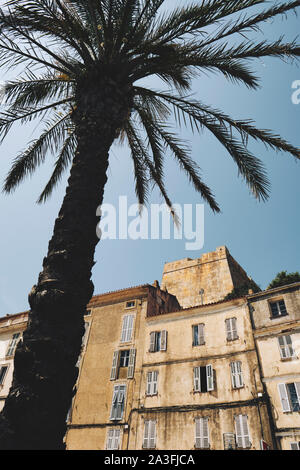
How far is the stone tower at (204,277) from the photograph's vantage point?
3691 cm

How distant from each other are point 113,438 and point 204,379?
21.7 ft

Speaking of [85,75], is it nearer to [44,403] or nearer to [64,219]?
[64,219]

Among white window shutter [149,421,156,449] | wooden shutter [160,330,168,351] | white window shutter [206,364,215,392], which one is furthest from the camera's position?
wooden shutter [160,330,168,351]

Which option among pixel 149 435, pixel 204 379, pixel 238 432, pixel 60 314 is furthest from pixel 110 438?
pixel 60 314


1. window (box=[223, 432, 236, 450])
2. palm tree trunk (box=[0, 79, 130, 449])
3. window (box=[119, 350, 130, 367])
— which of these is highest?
window (box=[119, 350, 130, 367])


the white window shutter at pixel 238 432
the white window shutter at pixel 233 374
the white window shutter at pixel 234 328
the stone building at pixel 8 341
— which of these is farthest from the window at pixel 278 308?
the stone building at pixel 8 341

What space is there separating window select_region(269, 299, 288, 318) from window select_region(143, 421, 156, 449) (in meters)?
9.67

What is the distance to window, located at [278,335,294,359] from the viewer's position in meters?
17.2

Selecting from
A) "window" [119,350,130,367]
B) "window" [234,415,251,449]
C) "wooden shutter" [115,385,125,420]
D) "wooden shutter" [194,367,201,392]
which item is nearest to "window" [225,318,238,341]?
"wooden shutter" [194,367,201,392]

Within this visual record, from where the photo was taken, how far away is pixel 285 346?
17547 millimetres

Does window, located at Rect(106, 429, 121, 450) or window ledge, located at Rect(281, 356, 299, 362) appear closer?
window ledge, located at Rect(281, 356, 299, 362)

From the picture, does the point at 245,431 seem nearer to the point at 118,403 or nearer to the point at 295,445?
the point at 295,445

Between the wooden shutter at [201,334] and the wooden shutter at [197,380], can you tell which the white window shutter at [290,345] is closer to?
the wooden shutter at [201,334]

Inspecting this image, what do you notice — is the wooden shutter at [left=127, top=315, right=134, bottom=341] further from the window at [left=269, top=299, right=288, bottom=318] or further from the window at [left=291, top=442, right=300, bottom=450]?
the window at [left=291, top=442, right=300, bottom=450]
